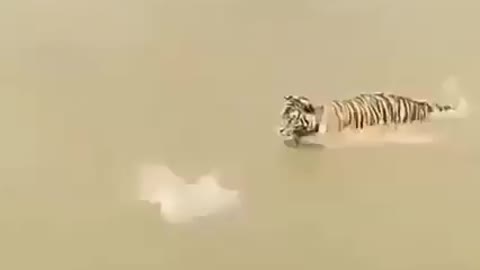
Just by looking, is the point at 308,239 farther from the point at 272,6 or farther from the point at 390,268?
the point at 272,6

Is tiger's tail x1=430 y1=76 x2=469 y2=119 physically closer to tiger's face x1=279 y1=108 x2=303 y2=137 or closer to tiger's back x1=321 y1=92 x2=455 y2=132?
tiger's back x1=321 y1=92 x2=455 y2=132

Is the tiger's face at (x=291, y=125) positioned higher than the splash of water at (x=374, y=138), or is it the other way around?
the tiger's face at (x=291, y=125)

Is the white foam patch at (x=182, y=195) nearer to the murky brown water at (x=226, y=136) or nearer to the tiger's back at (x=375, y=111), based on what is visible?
the murky brown water at (x=226, y=136)

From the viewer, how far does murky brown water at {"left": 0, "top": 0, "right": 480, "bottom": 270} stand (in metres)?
0.78

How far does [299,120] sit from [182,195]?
0.15m

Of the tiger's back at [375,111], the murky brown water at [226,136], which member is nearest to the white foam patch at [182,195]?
the murky brown water at [226,136]

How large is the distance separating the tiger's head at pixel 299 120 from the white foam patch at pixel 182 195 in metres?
0.09

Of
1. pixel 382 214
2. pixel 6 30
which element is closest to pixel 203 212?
pixel 382 214

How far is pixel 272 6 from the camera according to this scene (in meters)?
0.94

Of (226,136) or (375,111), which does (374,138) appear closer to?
(375,111)

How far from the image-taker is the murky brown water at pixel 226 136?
0.78m

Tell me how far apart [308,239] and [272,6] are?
0.30 metres

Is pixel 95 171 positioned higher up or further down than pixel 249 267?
higher up

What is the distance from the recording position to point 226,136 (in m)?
0.84
